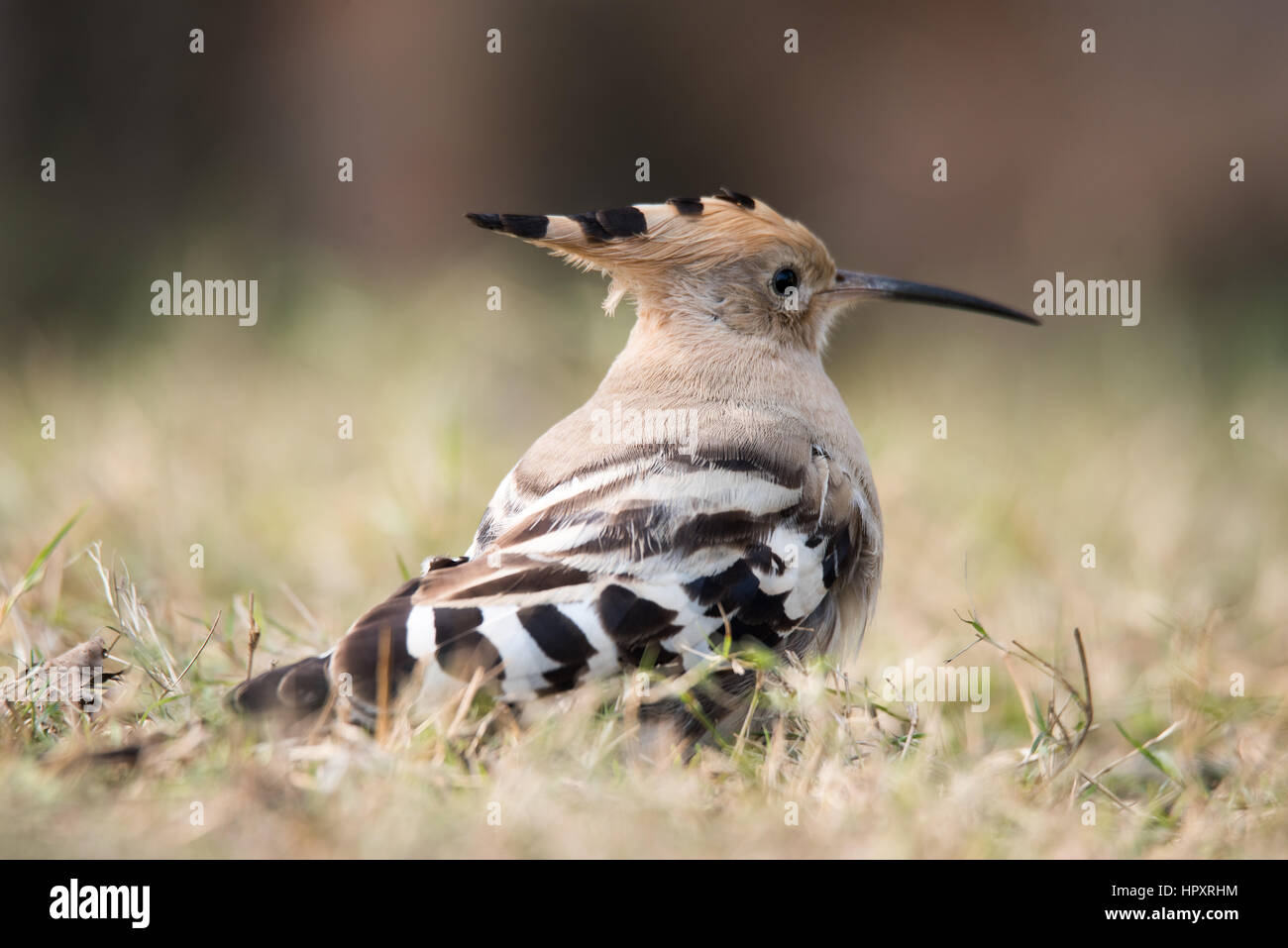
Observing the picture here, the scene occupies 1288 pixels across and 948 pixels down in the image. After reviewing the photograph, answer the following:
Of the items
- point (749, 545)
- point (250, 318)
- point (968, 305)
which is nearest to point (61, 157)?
point (250, 318)

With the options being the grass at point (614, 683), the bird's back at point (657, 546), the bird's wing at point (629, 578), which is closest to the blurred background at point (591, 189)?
the grass at point (614, 683)

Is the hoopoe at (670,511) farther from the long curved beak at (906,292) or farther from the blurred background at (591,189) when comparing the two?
the blurred background at (591,189)

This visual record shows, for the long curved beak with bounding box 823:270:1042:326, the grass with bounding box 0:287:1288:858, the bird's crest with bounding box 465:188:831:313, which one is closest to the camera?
the grass with bounding box 0:287:1288:858

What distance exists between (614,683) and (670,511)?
287 millimetres

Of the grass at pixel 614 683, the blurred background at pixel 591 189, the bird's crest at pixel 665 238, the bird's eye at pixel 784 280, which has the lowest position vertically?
the grass at pixel 614 683

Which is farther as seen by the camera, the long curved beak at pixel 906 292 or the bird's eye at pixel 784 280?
the long curved beak at pixel 906 292

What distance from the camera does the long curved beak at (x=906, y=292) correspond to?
9.03 feet

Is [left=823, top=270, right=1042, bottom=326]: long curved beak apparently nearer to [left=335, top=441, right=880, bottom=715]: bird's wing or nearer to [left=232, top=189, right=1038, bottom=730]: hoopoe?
[left=232, top=189, right=1038, bottom=730]: hoopoe

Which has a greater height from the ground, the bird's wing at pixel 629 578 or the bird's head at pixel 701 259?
the bird's head at pixel 701 259

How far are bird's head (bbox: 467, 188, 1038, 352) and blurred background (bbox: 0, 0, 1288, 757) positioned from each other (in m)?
1.82

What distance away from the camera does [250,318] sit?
5.12 meters

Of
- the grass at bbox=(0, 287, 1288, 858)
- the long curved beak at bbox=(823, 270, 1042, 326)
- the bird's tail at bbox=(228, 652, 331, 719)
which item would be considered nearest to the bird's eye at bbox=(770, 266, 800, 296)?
the long curved beak at bbox=(823, 270, 1042, 326)

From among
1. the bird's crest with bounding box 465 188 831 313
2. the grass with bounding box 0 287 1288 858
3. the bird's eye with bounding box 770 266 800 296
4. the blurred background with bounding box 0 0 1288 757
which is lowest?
the grass with bounding box 0 287 1288 858

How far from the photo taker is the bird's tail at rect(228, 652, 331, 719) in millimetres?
Result: 1872
